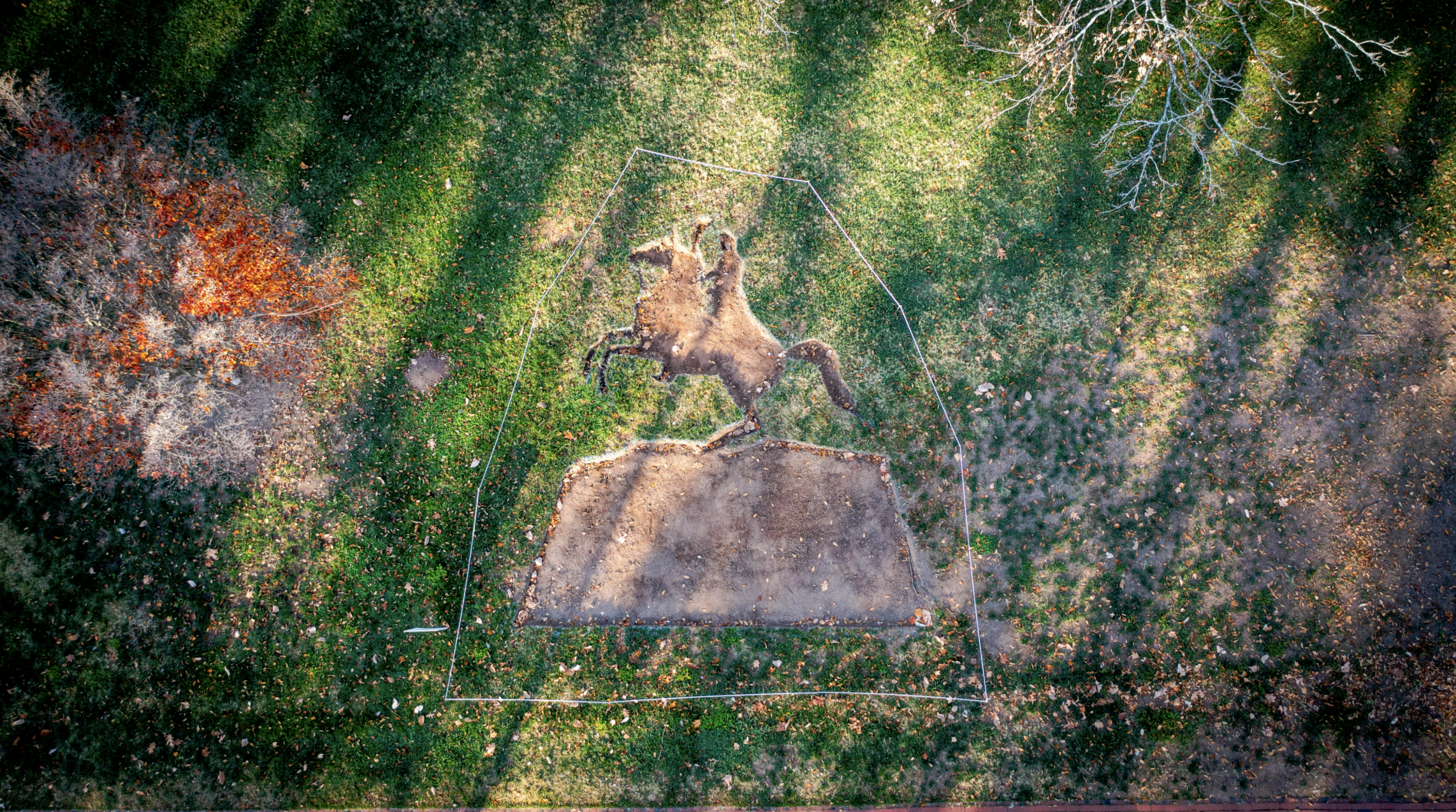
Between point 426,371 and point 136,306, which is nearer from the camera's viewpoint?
point 136,306

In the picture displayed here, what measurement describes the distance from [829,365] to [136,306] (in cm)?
691

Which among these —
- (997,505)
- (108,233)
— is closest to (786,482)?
(997,505)

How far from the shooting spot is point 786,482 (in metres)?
6.65

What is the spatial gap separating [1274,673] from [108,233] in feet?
40.2

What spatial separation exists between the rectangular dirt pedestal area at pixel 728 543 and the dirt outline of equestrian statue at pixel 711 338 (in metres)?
0.53

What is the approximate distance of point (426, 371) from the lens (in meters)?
6.67

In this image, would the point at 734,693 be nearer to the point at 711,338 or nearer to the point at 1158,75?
the point at 711,338

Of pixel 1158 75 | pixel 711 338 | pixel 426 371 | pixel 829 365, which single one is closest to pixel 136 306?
Answer: pixel 426 371

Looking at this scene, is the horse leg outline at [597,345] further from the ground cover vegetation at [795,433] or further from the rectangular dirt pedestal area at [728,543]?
the rectangular dirt pedestal area at [728,543]

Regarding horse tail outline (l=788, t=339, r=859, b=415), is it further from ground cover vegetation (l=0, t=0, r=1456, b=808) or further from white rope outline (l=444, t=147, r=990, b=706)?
white rope outline (l=444, t=147, r=990, b=706)

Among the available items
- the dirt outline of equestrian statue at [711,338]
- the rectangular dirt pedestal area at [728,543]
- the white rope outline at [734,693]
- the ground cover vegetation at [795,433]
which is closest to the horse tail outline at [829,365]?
the dirt outline of equestrian statue at [711,338]

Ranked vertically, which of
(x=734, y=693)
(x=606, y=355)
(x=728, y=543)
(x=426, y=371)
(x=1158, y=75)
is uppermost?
(x=1158, y=75)

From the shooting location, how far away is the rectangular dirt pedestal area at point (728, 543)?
653 centimetres

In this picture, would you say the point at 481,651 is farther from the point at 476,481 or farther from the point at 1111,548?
the point at 1111,548
